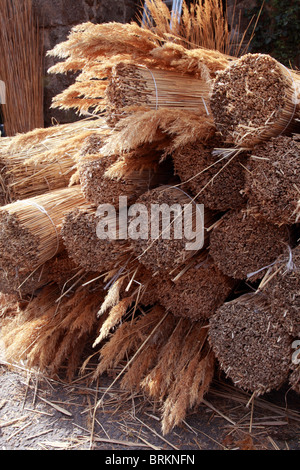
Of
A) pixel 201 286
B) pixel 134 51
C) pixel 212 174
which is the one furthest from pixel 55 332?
pixel 134 51

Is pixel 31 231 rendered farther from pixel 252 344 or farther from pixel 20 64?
pixel 20 64

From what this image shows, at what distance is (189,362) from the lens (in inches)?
63.6

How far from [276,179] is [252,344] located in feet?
1.71

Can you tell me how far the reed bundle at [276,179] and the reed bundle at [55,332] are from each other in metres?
0.88

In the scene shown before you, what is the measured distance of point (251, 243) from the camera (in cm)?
148

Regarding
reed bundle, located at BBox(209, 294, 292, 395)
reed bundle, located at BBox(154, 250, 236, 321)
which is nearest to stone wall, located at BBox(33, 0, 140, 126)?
reed bundle, located at BBox(154, 250, 236, 321)

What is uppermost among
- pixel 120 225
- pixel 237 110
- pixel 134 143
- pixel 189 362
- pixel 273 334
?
pixel 237 110

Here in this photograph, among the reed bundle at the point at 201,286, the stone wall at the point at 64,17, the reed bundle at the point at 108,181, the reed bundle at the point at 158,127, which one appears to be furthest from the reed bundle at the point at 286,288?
the stone wall at the point at 64,17

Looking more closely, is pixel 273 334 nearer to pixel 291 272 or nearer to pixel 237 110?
pixel 291 272

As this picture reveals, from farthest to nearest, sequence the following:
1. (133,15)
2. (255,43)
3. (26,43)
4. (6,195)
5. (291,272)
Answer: (133,15), (26,43), (255,43), (6,195), (291,272)

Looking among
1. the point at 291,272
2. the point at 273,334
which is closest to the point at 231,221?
the point at 291,272

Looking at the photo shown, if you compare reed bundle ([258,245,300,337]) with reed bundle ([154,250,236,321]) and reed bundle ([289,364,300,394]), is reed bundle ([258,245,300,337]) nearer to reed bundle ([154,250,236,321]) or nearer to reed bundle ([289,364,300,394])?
reed bundle ([289,364,300,394])

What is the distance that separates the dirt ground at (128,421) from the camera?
1.41 m
